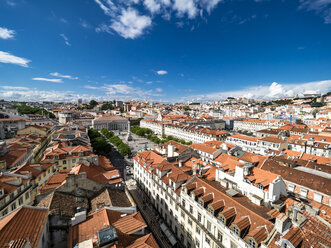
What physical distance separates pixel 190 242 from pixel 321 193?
22.5 metres

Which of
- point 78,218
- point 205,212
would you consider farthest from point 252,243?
point 78,218

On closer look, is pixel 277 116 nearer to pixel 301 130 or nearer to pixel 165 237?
pixel 301 130

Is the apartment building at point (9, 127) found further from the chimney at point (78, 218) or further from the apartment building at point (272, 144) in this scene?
the apartment building at point (272, 144)

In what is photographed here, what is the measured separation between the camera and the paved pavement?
2554 centimetres

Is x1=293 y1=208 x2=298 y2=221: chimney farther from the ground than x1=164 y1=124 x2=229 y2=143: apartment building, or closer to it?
farther from the ground

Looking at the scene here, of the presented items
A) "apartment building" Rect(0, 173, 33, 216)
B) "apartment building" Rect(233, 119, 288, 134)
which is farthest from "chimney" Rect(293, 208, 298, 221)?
"apartment building" Rect(233, 119, 288, 134)

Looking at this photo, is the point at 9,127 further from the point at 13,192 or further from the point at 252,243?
the point at 252,243

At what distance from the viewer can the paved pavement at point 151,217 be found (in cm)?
2554

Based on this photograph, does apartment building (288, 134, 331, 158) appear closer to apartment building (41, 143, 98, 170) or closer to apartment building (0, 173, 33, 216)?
apartment building (41, 143, 98, 170)

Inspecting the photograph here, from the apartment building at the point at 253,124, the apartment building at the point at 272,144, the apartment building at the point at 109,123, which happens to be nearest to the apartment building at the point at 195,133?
the apartment building at the point at 272,144

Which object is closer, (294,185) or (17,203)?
(17,203)

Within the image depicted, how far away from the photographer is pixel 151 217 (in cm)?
3047

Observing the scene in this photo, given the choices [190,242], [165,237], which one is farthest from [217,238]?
[165,237]

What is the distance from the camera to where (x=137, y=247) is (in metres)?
Result: 12.7
